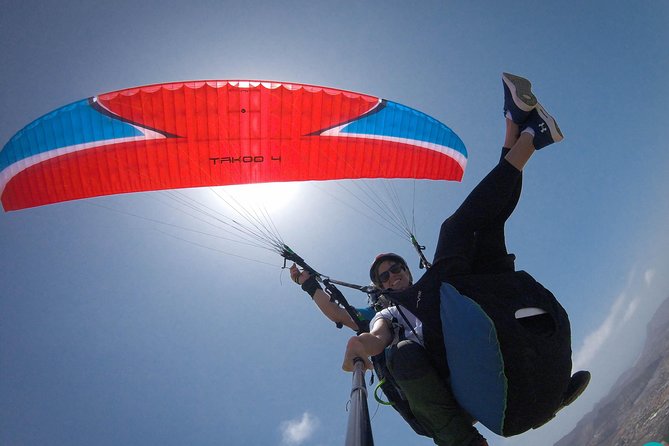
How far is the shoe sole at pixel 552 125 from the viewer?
2.51 m

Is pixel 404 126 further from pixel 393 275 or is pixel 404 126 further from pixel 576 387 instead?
pixel 576 387

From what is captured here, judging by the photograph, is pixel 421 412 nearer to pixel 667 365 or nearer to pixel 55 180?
pixel 55 180

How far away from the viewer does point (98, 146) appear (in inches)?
261

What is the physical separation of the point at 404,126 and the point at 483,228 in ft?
18.0

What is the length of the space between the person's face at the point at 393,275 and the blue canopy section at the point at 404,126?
4.39 meters

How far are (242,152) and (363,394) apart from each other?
20.2ft

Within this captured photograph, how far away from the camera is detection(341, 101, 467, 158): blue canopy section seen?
290 inches

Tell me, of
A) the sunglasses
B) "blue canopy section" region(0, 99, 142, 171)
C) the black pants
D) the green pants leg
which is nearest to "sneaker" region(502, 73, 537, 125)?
the black pants

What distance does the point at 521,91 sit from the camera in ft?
9.27

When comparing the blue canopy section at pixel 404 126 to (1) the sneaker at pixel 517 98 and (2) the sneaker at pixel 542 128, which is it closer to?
(1) the sneaker at pixel 517 98

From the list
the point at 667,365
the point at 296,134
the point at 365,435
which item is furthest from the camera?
the point at 667,365

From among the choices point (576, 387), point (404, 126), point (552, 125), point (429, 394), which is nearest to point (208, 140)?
point (404, 126)

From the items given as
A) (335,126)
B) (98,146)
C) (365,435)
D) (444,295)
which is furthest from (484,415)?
(98,146)

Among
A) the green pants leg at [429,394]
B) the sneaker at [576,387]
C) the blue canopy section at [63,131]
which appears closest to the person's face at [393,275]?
the green pants leg at [429,394]
